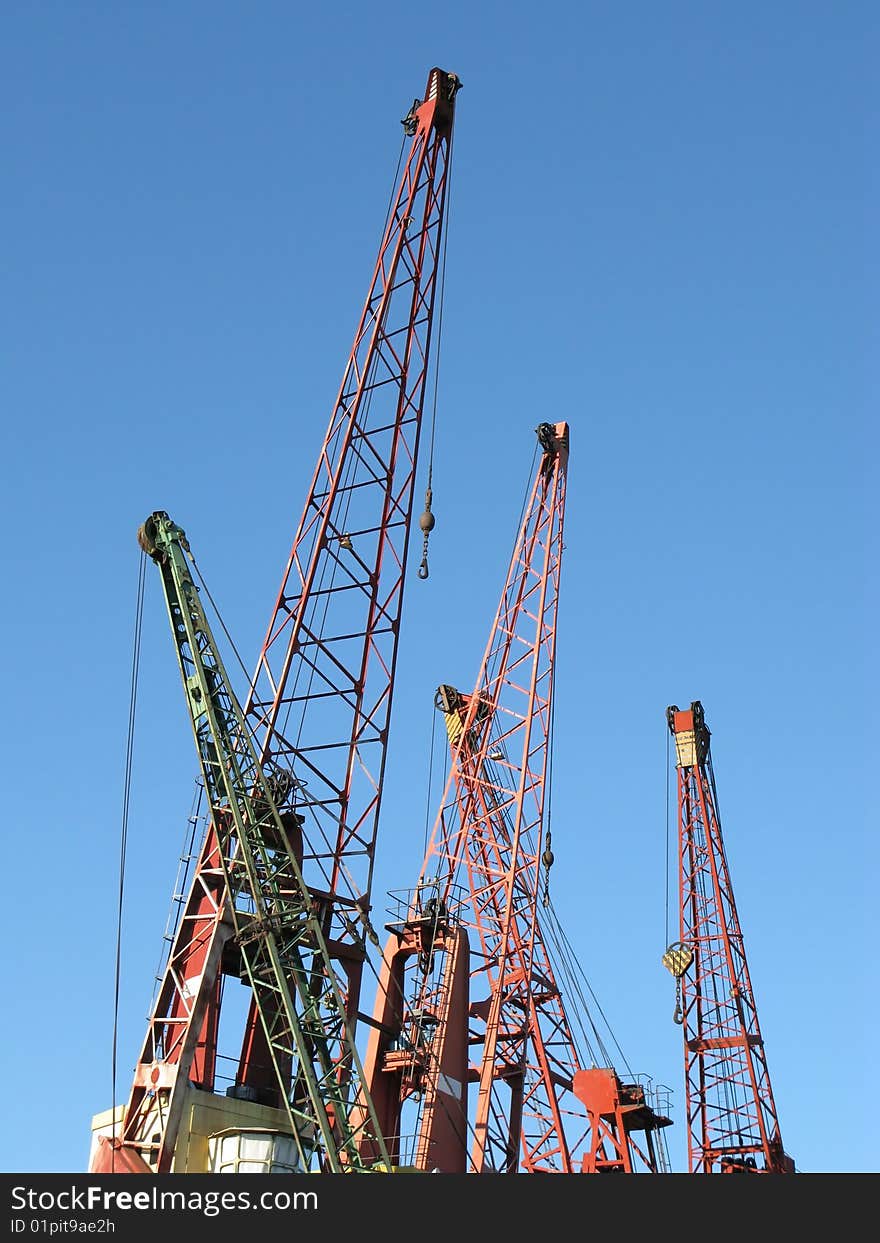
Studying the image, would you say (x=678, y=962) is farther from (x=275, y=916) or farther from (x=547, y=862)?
(x=275, y=916)

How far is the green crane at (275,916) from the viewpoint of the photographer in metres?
37.7

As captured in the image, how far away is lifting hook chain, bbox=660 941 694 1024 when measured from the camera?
235 ft

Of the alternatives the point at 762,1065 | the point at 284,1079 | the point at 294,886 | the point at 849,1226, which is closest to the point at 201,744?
the point at 294,886

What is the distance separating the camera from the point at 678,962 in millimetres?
72500

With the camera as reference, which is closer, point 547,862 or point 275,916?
point 275,916

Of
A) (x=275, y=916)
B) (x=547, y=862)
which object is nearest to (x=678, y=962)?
(x=547, y=862)

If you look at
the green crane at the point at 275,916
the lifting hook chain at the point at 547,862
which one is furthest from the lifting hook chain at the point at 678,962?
the green crane at the point at 275,916

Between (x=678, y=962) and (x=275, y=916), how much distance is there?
38.0 metres

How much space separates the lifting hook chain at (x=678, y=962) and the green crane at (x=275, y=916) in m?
32.3

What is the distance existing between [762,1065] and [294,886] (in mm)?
37056

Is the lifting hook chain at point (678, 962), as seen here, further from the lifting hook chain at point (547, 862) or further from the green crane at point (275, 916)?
the green crane at point (275, 916)

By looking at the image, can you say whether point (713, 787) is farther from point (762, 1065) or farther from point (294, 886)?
point (294, 886)

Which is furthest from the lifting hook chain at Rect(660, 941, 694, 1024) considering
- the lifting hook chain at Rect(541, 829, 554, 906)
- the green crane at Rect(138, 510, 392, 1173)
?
the green crane at Rect(138, 510, 392, 1173)

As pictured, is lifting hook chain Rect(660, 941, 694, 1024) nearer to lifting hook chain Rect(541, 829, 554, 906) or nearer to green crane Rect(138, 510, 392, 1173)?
lifting hook chain Rect(541, 829, 554, 906)
